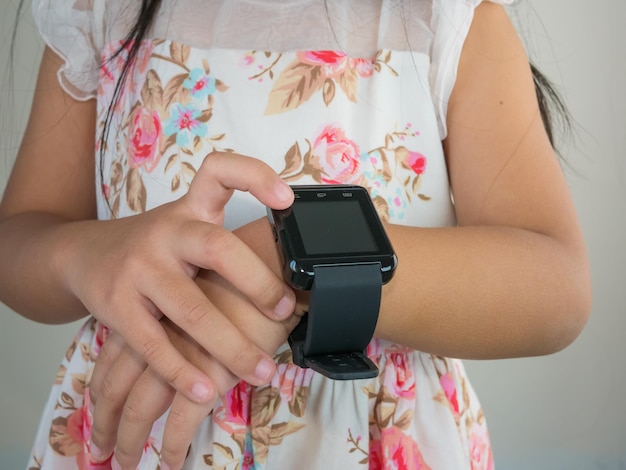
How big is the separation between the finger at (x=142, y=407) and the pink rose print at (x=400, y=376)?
170 millimetres

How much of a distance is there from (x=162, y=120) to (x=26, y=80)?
0.52 meters

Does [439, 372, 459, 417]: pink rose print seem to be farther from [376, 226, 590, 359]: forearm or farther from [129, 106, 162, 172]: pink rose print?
[129, 106, 162, 172]: pink rose print

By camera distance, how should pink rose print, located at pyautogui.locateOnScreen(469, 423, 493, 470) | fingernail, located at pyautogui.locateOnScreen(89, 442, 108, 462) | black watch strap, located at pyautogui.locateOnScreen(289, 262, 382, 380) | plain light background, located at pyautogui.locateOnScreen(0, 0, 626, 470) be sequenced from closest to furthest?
black watch strap, located at pyautogui.locateOnScreen(289, 262, 382, 380)
fingernail, located at pyautogui.locateOnScreen(89, 442, 108, 462)
pink rose print, located at pyautogui.locateOnScreen(469, 423, 493, 470)
plain light background, located at pyautogui.locateOnScreen(0, 0, 626, 470)

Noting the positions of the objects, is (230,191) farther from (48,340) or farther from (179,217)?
(48,340)

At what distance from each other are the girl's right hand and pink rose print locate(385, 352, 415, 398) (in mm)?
144

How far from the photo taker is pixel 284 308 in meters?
0.41

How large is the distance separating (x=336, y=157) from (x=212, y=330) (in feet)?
0.66

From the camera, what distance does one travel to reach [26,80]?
102cm

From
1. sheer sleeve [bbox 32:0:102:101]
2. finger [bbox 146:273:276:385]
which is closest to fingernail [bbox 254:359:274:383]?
finger [bbox 146:273:276:385]

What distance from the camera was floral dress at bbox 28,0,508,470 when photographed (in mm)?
A: 519

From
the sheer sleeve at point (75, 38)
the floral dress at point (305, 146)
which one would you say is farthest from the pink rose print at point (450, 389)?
the sheer sleeve at point (75, 38)

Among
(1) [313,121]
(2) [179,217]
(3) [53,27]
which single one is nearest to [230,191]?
(2) [179,217]

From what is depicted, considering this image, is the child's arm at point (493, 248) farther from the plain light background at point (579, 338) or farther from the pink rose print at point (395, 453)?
the plain light background at point (579, 338)

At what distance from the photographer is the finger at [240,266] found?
1.32ft
